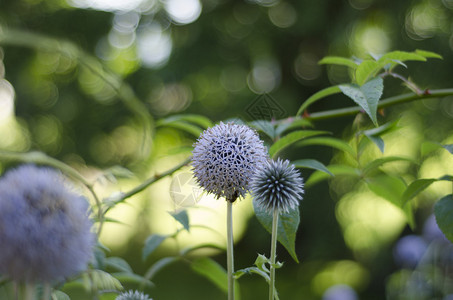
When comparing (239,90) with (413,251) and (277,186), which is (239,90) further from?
(277,186)

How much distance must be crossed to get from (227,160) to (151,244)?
0.16 meters

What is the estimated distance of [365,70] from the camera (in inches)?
18.0

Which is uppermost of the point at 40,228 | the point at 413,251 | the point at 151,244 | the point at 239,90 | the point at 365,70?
the point at 239,90

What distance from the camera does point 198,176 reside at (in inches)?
14.7

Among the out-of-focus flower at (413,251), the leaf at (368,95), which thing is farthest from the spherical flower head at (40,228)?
the out-of-focus flower at (413,251)

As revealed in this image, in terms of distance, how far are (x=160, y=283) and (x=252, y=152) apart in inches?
126

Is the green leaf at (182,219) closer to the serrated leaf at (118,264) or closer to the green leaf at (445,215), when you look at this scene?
the serrated leaf at (118,264)

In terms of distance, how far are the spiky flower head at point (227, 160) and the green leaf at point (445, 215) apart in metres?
0.18

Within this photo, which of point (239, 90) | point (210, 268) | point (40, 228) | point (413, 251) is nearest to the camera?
point (40, 228)

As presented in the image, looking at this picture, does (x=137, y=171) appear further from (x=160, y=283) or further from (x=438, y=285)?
(x=438, y=285)

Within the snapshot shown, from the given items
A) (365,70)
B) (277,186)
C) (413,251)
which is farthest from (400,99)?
(413,251)

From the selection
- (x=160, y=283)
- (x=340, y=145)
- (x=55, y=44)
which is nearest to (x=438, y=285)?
(x=340, y=145)

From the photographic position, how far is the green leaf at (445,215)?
0.40 metres

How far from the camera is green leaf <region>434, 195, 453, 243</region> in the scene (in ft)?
1.30
